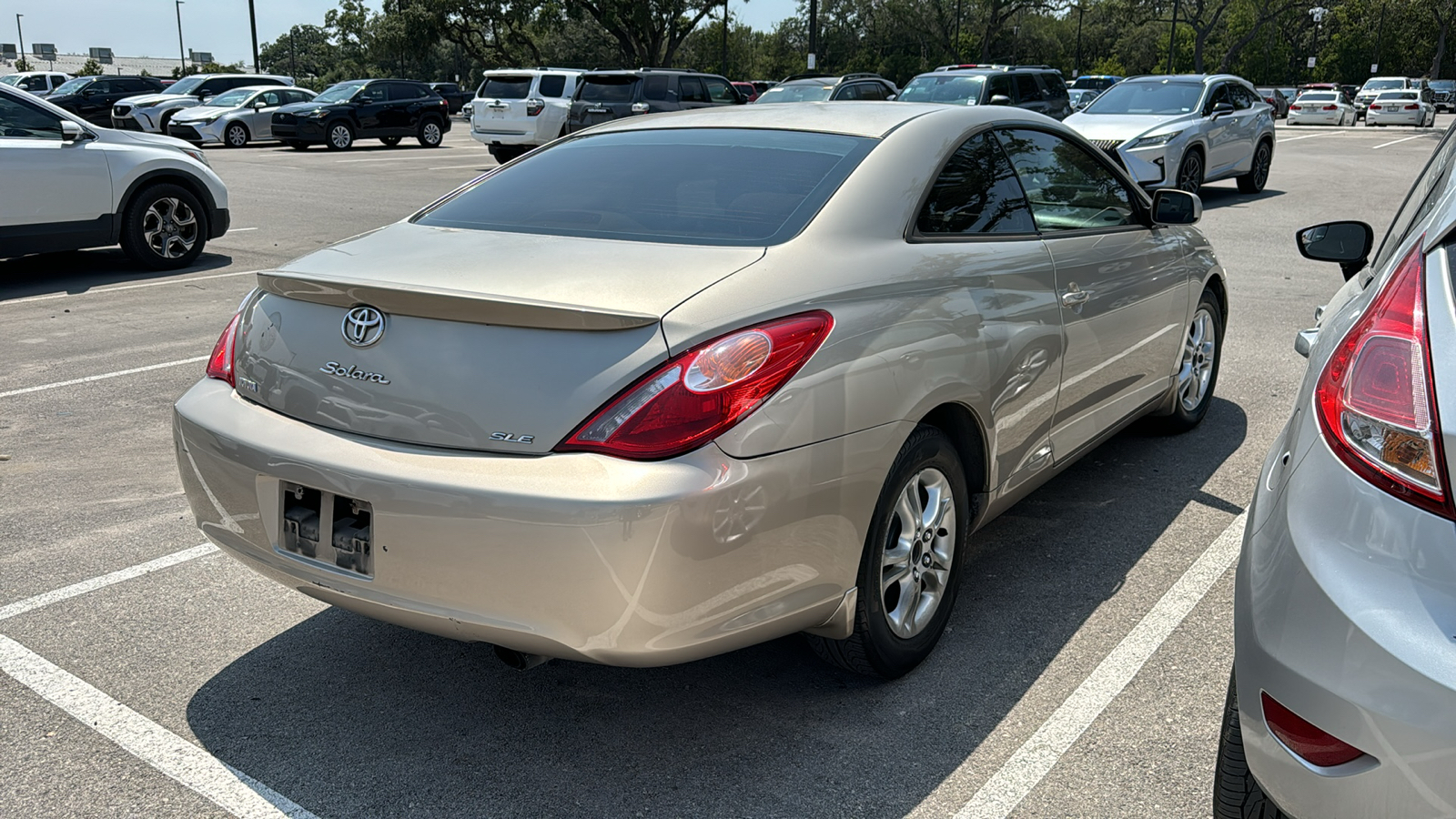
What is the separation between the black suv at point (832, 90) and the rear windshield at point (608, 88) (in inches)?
96.8

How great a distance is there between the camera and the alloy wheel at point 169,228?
10.1m

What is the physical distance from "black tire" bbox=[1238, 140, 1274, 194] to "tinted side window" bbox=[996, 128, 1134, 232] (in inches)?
530

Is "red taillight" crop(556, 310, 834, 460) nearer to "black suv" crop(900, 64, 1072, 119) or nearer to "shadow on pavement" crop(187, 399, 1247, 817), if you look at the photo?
"shadow on pavement" crop(187, 399, 1247, 817)

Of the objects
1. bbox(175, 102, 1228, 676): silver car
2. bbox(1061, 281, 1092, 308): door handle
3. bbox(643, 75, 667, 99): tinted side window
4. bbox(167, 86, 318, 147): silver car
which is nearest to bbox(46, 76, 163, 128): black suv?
bbox(167, 86, 318, 147): silver car

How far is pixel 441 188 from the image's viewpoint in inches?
690

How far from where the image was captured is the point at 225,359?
3186mm

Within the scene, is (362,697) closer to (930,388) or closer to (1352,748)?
(930,388)

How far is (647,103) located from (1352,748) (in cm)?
2151

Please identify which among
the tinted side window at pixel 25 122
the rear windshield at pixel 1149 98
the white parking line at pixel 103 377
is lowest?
the white parking line at pixel 103 377

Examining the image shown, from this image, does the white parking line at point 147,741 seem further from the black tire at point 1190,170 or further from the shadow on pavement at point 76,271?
the black tire at point 1190,170

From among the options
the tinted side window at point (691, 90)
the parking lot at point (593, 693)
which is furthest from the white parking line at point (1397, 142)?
the parking lot at point (593, 693)

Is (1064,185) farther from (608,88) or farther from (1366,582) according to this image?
(608,88)

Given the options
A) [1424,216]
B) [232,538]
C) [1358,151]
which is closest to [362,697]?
[232,538]

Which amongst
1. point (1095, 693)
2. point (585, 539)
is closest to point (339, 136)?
point (1095, 693)
